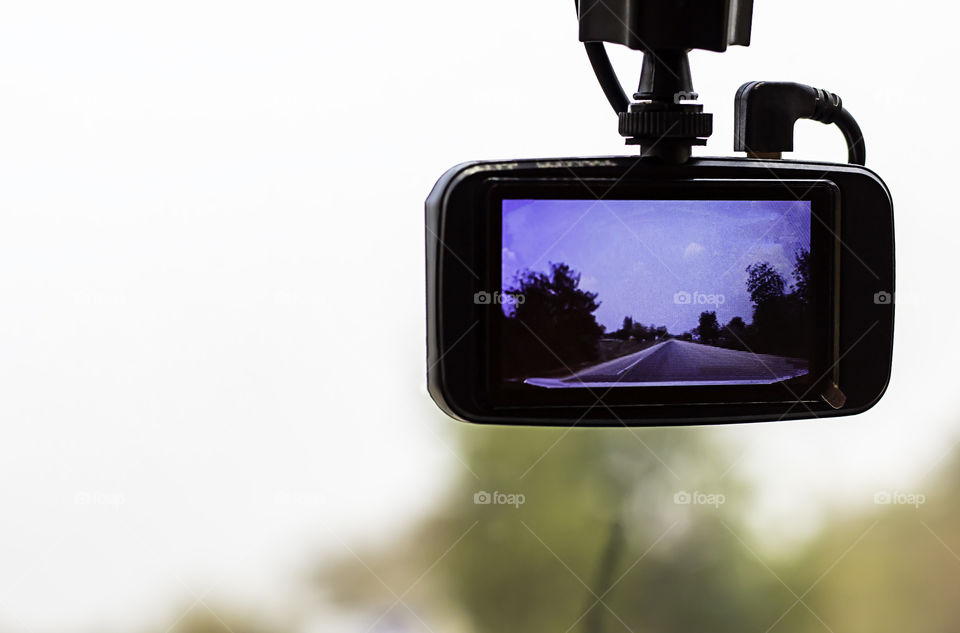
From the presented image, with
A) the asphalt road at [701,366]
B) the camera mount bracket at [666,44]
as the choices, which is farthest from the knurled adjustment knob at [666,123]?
the asphalt road at [701,366]

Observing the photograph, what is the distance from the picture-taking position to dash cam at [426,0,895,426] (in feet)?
1.55

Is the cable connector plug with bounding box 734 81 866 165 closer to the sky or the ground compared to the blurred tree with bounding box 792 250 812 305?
closer to the sky

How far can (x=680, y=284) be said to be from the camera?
0.50 meters

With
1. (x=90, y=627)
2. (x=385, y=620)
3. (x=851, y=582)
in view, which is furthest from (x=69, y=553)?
(x=851, y=582)

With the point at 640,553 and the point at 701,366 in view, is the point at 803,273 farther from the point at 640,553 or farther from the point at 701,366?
the point at 640,553

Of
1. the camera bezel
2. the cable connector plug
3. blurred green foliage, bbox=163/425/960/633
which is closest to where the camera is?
the camera bezel

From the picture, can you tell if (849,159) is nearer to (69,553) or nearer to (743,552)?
(69,553)

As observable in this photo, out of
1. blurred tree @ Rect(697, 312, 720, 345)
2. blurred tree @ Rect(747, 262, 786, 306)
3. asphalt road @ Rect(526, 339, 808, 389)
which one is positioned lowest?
asphalt road @ Rect(526, 339, 808, 389)

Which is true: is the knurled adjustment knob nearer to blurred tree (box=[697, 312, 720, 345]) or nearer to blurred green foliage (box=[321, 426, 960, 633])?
blurred tree (box=[697, 312, 720, 345])

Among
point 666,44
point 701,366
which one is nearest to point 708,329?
point 701,366

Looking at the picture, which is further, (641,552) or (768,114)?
(641,552)

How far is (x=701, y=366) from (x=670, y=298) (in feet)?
0.13

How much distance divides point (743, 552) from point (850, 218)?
308 cm

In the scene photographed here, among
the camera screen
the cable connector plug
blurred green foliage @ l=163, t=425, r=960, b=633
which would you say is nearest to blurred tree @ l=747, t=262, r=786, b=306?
the camera screen
